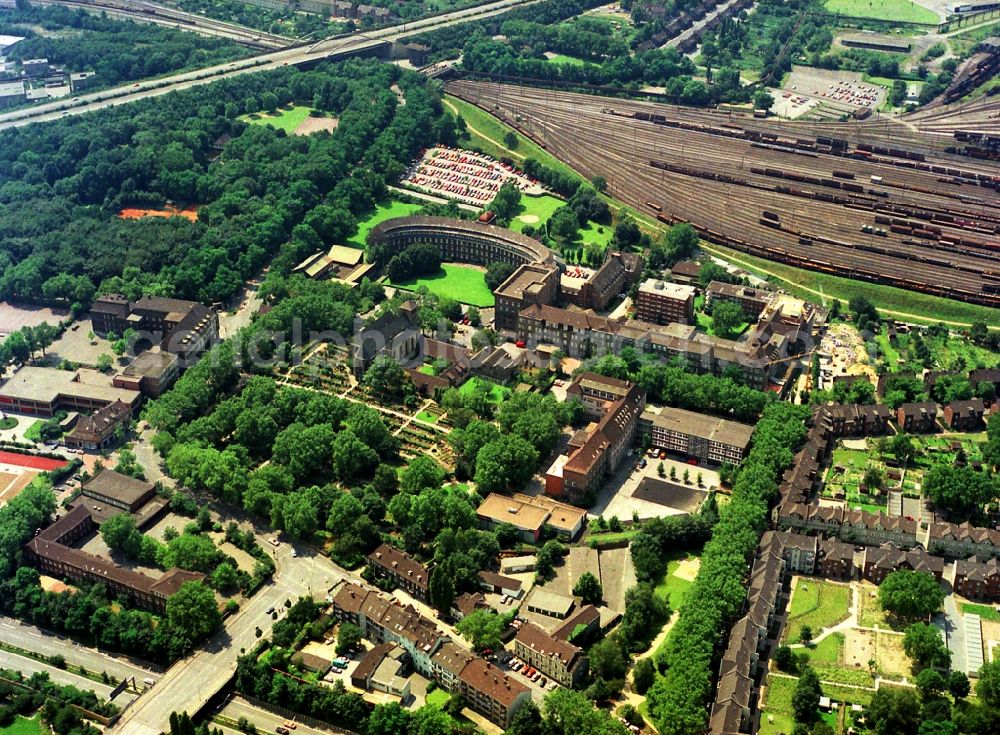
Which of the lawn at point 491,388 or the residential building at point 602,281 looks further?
the residential building at point 602,281

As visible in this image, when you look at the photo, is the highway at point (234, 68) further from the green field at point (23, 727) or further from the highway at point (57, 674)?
the green field at point (23, 727)

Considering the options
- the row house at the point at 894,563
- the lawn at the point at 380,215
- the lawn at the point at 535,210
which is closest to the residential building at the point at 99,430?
the lawn at the point at 380,215

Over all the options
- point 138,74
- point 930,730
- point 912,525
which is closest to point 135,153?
point 138,74

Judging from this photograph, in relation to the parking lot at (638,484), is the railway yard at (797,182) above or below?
above

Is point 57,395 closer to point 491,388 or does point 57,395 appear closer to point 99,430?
point 99,430

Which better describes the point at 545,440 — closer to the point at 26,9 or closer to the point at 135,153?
the point at 135,153

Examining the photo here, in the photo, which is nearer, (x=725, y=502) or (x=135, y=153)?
(x=725, y=502)

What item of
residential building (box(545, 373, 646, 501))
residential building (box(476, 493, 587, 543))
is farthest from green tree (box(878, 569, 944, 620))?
residential building (box(545, 373, 646, 501))
